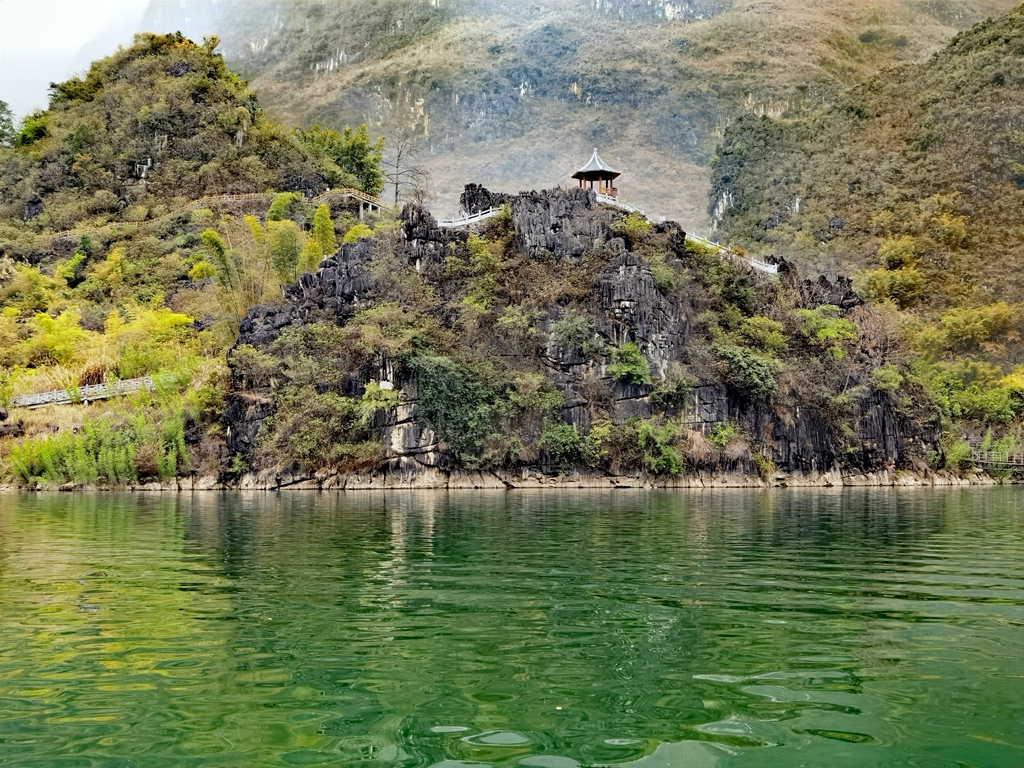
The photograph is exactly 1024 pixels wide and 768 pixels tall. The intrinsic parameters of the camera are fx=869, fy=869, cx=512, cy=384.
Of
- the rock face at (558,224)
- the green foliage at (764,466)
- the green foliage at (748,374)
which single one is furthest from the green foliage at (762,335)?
the rock face at (558,224)

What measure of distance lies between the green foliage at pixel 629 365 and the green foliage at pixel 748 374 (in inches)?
148

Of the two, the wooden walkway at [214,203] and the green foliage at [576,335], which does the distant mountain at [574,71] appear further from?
the green foliage at [576,335]

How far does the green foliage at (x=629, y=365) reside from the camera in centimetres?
3712

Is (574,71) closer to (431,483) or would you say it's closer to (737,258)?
(737,258)

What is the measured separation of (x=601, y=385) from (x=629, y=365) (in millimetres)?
1501

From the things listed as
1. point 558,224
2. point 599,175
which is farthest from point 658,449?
point 599,175

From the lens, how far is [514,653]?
21.8 ft

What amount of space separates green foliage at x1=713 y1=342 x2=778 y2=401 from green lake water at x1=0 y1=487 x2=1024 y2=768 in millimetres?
24022

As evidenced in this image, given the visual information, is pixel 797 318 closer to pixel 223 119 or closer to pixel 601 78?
pixel 223 119

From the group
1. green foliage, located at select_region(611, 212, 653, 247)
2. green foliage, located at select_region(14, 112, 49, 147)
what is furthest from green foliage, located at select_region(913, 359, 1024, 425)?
green foliage, located at select_region(14, 112, 49, 147)

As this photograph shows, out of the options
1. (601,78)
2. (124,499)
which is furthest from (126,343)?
(601,78)

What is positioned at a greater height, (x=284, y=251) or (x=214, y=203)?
(x=214, y=203)

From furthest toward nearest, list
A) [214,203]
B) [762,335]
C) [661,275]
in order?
[214,203]
[762,335]
[661,275]

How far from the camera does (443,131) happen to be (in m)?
111
